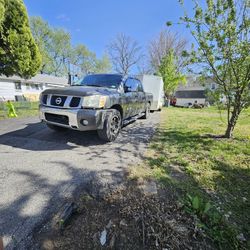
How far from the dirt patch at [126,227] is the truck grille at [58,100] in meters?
2.45

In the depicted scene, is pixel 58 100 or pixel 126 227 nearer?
pixel 126 227

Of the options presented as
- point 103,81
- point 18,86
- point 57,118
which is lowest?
point 57,118

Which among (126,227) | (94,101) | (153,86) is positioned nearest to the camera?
(126,227)

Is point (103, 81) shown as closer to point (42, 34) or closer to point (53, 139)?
point (53, 139)

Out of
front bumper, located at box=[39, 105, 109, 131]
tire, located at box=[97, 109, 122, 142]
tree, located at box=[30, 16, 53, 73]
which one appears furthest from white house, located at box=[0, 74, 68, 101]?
tire, located at box=[97, 109, 122, 142]

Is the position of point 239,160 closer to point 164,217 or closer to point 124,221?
point 164,217

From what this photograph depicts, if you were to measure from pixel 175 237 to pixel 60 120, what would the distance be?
11.0 ft

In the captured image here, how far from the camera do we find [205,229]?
173 cm

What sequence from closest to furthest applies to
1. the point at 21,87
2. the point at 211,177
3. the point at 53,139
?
the point at 211,177 → the point at 53,139 → the point at 21,87

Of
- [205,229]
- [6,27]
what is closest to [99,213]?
[205,229]

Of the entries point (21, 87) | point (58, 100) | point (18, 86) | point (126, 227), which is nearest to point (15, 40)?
point (58, 100)

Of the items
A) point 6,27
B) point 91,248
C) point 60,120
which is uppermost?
point 6,27

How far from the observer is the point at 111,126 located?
4.43 m

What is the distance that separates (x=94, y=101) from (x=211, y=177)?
2835 mm
